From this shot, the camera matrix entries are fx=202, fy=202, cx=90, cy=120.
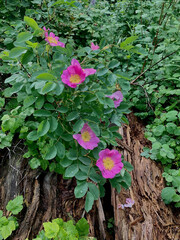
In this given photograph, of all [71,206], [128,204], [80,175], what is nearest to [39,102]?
[80,175]

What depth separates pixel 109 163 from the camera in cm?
104

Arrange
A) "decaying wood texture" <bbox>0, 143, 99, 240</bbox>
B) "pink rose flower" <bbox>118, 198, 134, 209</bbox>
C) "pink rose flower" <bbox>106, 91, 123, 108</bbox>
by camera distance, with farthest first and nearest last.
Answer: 1. "pink rose flower" <bbox>118, 198, 134, 209</bbox>
2. "decaying wood texture" <bbox>0, 143, 99, 240</bbox>
3. "pink rose flower" <bbox>106, 91, 123, 108</bbox>

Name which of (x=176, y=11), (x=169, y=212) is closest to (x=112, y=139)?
(x=169, y=212)

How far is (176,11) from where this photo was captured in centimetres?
306

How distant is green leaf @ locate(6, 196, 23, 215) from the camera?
3.87ft

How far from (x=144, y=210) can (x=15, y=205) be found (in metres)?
0.86

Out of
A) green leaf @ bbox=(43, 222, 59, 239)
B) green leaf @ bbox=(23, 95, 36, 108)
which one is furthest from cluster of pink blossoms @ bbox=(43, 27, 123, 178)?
green leaf @ bbox=(43, 222, 59, 239)

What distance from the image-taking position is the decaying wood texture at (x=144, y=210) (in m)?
1.30

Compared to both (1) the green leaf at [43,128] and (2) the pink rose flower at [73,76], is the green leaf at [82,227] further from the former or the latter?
(2) the pink rose flower at [73,76]

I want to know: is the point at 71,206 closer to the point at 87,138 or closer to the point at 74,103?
the point at 87,138

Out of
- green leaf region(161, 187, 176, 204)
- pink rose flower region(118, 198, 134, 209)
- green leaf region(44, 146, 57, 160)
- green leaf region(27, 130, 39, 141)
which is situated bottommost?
pink rose flower region(118, 198, 134, 209)

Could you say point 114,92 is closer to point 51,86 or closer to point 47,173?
point 51,86

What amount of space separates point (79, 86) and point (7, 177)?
2.92 ft

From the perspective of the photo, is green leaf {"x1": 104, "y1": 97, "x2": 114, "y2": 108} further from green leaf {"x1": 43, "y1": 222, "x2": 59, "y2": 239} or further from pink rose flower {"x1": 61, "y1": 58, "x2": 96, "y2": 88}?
green leaf {"x1": 43, "y1": 222, "x2": 59, "y2": 239}
